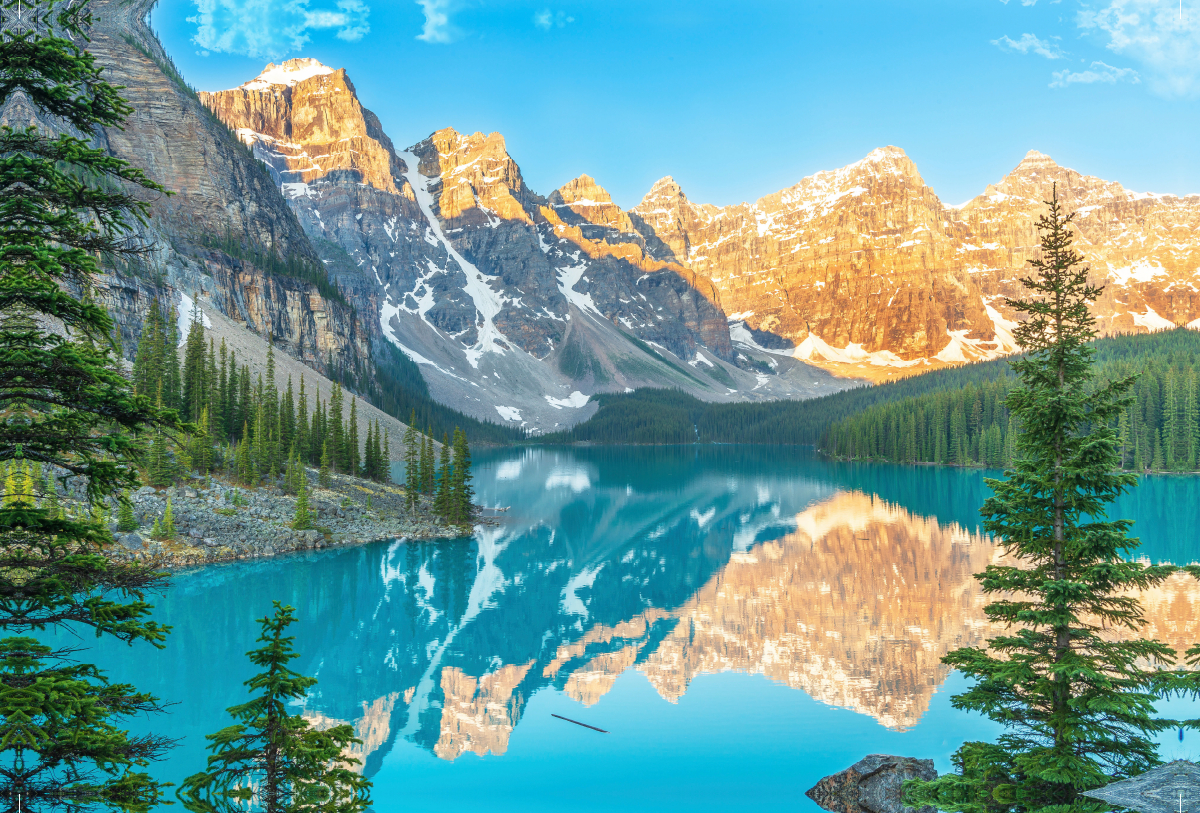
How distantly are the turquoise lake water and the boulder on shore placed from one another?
2.08ft

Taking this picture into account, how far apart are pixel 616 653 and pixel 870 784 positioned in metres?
14.8

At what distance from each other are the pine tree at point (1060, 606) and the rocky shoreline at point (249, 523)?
39.7 meters

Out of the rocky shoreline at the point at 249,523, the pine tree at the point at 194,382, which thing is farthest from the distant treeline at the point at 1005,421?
the pine tree at the point at 194,382

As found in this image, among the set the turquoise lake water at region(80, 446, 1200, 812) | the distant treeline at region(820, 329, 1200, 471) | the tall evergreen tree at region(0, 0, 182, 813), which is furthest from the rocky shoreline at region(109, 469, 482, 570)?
the distant treeline at region(820, 329, 1200, 471)

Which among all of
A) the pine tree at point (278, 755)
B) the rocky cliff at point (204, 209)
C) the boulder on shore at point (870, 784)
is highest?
the rocky cliff at point (204, 209)

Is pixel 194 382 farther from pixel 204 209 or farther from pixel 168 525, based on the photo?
pixel 204 209

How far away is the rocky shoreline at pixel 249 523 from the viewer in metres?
43.7

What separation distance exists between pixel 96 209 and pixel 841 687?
25971mm

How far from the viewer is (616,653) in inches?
1214

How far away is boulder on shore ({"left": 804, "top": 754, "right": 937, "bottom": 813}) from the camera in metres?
16.7

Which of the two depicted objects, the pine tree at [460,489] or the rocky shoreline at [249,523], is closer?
the rocky shoreline at [249,523]

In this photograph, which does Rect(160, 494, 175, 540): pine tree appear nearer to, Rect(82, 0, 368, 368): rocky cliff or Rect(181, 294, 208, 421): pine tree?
Rect(181, 294, 208, 421): pine tree

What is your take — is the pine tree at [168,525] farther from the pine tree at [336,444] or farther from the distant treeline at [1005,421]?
the distant treeline at [1005,421]

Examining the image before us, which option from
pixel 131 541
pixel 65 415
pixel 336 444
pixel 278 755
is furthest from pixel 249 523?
pixel 65 415
